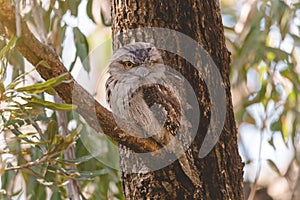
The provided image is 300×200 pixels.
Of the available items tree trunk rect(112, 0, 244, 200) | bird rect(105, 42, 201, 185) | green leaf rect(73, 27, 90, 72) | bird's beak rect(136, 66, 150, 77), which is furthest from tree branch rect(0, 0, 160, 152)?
green leaf rect(73, 27, 90, 72)

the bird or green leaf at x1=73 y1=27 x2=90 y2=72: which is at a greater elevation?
green leaf at x1=73 y1=27 x2=90 y2=72

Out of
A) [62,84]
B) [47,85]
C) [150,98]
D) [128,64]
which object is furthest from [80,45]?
[47,85]

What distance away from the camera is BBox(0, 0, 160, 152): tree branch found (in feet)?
5.64

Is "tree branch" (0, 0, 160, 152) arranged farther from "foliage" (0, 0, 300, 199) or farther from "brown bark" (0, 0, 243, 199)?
"foliage" (0, 0, 300, 199)

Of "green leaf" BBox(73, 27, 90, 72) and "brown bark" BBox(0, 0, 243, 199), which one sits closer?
"brown bark" BBox(0, 0, 243, 199)

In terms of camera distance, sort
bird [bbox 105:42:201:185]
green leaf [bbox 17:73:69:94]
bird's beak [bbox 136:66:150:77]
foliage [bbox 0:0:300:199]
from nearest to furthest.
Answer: green leaf [bbox 17:73:69:94] < bird [bbox 105:42:201:185] < bird's beak [bbox 136:66:150:77] < foliage [bbox 0:0:300:199]

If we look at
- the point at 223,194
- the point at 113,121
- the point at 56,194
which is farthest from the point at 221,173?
the point at 56,194

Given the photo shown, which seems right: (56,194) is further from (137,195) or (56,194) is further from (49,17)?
(137,195)

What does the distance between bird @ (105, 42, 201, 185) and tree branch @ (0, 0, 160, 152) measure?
0.03m

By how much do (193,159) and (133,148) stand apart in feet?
0.77

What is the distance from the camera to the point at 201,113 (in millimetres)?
2168

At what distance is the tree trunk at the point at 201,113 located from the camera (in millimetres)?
2129

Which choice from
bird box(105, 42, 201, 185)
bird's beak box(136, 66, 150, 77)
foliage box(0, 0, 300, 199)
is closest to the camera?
bird box(105, 42, 201, 185)

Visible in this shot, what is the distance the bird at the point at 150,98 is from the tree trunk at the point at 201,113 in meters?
0.03
